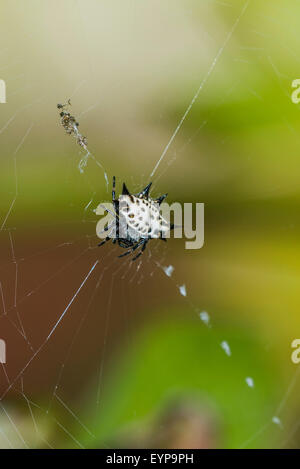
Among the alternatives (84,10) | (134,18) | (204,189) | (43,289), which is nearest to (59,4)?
(84,10)

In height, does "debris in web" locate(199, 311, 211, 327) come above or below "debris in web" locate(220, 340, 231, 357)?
above

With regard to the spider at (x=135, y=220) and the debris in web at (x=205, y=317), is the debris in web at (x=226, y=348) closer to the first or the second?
the debris in web at (x=205, y=317)

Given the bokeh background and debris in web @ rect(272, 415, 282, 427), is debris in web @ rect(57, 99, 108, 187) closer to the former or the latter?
the bokeh background

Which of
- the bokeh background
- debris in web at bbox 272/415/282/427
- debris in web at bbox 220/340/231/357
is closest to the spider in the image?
the bokeh background

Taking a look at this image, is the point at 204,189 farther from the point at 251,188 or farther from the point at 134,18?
the point at 134,18

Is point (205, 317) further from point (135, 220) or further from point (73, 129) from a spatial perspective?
point (73, 129)
